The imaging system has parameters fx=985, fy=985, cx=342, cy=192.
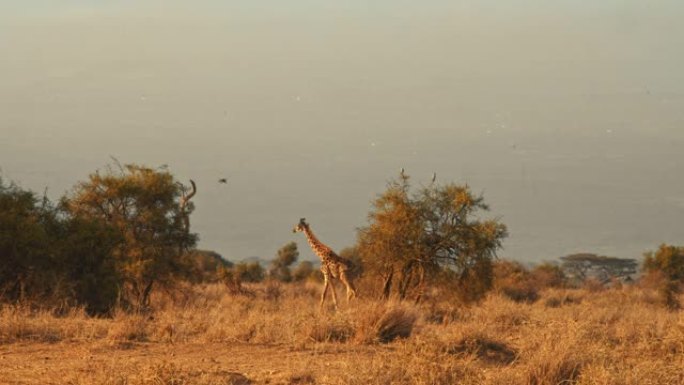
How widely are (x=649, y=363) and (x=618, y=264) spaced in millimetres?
67334

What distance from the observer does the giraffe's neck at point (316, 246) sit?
23.0m

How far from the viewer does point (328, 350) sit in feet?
43.0

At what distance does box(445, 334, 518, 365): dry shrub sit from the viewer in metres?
13.0

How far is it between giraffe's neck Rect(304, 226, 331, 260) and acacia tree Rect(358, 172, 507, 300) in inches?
76.4

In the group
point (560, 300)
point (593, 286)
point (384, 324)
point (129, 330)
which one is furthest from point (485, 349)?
point (593, 286)

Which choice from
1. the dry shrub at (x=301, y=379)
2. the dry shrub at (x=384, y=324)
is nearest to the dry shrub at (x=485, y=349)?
the dry shrub at (x=384, y=324)

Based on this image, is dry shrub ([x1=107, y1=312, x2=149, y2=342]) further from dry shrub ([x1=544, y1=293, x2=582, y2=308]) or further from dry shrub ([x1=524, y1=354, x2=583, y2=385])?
dry shrub ([x1=544, y1=293, x2=582, y2=308])

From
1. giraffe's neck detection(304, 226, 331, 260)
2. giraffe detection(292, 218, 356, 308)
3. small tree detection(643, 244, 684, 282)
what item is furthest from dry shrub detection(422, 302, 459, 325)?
small tree detection(643, 244, 684, 282)

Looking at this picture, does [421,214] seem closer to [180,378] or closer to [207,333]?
[207,333]

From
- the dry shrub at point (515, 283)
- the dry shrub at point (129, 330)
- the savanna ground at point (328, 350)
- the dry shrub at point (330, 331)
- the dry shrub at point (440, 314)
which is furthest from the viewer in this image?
the dry shrub at point (515, 283)

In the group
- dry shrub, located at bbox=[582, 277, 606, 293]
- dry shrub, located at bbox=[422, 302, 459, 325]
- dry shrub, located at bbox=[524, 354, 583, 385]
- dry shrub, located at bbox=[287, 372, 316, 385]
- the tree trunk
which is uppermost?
dry shrub, located at bbox=[582, 277, 606, 293]

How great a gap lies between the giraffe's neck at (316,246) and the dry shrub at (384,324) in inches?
326

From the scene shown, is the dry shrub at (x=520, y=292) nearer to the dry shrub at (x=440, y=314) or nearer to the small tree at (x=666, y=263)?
the small tree at (x=666, y=263)

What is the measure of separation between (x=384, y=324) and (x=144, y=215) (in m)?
14.8
